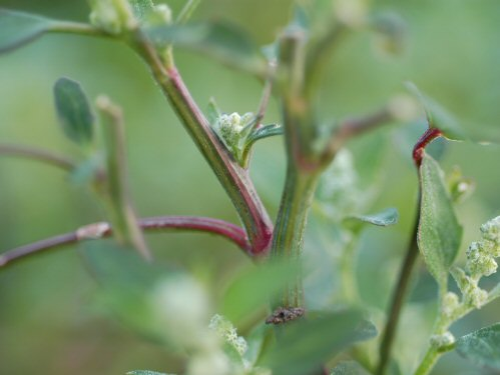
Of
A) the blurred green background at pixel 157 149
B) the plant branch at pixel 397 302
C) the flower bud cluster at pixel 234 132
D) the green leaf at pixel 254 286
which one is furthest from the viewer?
the blurred green background at pixel 157 149

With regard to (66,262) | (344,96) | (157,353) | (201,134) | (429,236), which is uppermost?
(201,134)

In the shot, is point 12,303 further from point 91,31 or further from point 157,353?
point 91,31

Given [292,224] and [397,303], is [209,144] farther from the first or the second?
[397,303]

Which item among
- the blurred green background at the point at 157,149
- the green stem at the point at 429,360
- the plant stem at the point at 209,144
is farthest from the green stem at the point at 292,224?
the blurred green background at the point at 157,149

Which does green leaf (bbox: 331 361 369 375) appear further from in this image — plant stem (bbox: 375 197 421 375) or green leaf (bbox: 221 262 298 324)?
green leaf (bbox: 221 262 298 324)

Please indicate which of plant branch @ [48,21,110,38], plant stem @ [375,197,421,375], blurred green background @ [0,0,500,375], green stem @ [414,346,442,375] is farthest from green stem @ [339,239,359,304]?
plant branch @ [48,21,110,38]

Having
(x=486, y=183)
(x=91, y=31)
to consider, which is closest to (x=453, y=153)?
(x=486, y=183)

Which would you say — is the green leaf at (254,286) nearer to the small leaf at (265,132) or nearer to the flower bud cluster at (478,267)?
the small leaf at (265,132)
